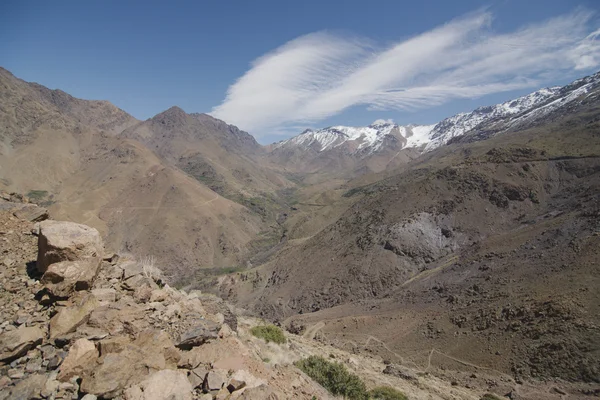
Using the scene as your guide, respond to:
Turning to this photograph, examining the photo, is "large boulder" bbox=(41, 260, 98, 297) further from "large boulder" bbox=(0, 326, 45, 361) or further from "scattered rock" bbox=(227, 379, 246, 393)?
"scattered rock" bbox=(227, 379, 246, 393)

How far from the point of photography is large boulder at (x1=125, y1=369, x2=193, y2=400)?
19.6 feet

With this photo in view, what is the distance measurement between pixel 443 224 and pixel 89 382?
5624 centimetres

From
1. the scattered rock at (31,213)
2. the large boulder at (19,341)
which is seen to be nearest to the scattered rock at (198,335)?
the large boulder at (19,341)

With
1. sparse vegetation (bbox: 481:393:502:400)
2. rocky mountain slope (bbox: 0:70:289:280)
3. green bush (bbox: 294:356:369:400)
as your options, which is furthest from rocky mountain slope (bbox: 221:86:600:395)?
rocky mountain slope (bbox: 0:70:289:280)

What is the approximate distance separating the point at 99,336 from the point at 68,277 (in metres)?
1.90

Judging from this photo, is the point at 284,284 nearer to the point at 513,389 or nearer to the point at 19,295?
the point at 513,389

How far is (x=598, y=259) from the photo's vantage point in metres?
31.1

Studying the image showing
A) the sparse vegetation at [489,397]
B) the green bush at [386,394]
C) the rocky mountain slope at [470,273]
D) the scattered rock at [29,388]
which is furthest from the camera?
the rocky mountain slope at [470,273]

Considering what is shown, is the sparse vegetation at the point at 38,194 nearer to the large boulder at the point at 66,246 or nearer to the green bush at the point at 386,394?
the large boulder at the point at 66,246

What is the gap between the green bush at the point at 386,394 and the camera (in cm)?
1527

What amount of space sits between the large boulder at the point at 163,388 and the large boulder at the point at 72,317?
217 centimetres

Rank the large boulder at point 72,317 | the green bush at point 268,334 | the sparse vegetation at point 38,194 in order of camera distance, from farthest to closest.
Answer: the sparse vegetation at point 38,194 < the green bush at point 268,334 < the large boulder at point 72,317

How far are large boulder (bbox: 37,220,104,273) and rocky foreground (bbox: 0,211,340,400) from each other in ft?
0.07

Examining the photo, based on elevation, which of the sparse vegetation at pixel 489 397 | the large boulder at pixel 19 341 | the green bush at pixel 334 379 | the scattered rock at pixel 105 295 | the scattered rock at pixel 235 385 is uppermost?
the scattered rock at pixel 105 295
